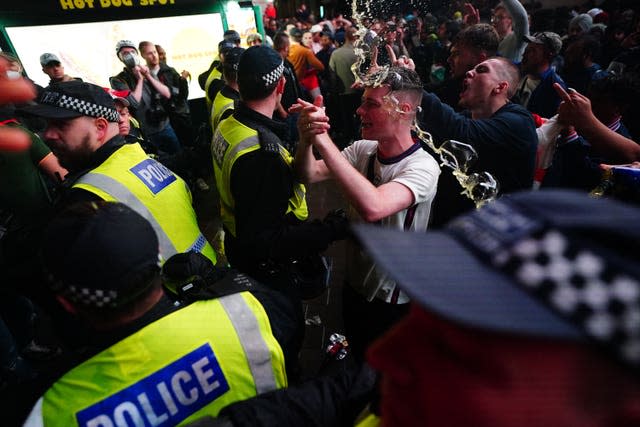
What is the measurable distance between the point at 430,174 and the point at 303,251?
844 millimetres

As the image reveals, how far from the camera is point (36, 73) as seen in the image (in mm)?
6359

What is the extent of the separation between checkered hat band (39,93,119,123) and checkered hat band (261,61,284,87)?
1.00 metres

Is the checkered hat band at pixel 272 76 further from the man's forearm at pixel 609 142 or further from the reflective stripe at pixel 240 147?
the man's forearm at pixel 609 142

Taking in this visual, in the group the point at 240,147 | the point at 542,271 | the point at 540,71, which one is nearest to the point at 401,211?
the point at 240,147

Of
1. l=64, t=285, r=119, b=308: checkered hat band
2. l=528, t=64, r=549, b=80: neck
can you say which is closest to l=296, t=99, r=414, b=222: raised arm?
l=64, t=285, r=119, b=308: checkered hat band

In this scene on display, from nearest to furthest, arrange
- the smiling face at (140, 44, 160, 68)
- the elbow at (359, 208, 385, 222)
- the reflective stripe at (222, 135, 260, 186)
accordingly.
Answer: the elbow at (359, 208, 385, 222) → the reflective stripe at (222, 135, 260, 186) → the smiling face at (140, 44, 160, 68)

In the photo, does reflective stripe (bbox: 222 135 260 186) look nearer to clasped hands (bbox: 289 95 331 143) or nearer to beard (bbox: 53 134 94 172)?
clasped hands (bbox: 289 95 331 143)

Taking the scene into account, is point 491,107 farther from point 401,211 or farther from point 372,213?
point 372,213

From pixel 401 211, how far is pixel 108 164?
5.46ft

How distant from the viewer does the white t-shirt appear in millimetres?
1819

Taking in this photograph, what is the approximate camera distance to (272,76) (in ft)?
7.47

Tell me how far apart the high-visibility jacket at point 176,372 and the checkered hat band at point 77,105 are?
157 cm

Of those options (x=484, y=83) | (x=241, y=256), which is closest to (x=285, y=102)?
(x=484, y=83)

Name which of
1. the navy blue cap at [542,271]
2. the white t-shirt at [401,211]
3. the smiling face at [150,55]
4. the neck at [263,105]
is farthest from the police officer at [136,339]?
the smiling face at [150,55]
